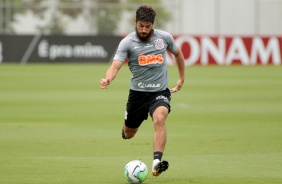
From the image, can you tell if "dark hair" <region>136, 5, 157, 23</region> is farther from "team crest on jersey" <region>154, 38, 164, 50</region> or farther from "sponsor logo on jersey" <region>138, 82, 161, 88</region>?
"sponsor logo on jersey" <region>138, 82, 161, 88</region>

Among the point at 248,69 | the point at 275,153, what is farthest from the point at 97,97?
the point at 248,69

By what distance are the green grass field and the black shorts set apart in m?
0.78

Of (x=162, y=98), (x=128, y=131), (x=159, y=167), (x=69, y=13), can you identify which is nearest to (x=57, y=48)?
(x=69, y=13)

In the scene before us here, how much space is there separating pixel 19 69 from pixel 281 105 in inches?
769

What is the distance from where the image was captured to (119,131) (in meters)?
18.5

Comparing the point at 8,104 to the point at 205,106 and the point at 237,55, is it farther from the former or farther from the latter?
the point at 237,55

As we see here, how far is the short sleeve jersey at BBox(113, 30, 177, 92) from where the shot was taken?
12.1m

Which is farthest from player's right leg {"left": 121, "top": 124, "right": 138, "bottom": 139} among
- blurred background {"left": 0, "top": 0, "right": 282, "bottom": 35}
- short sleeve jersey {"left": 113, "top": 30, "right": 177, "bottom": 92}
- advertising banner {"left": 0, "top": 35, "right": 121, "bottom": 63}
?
blurred background {"left": 0, "top": 0, "right": 282, "bottom": 35}

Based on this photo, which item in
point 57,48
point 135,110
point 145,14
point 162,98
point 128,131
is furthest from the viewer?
point 57,48

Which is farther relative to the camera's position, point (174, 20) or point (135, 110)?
point (174, 20)

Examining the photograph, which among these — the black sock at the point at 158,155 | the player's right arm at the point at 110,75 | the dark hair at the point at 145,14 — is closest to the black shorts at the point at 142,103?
the player's right arm at the point at 110,75

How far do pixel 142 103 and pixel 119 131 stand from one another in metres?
6.11

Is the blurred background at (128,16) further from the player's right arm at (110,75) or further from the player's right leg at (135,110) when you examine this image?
the player's right arm at (110,75)

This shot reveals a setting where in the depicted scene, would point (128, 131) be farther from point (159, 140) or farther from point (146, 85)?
point (159, 140)
